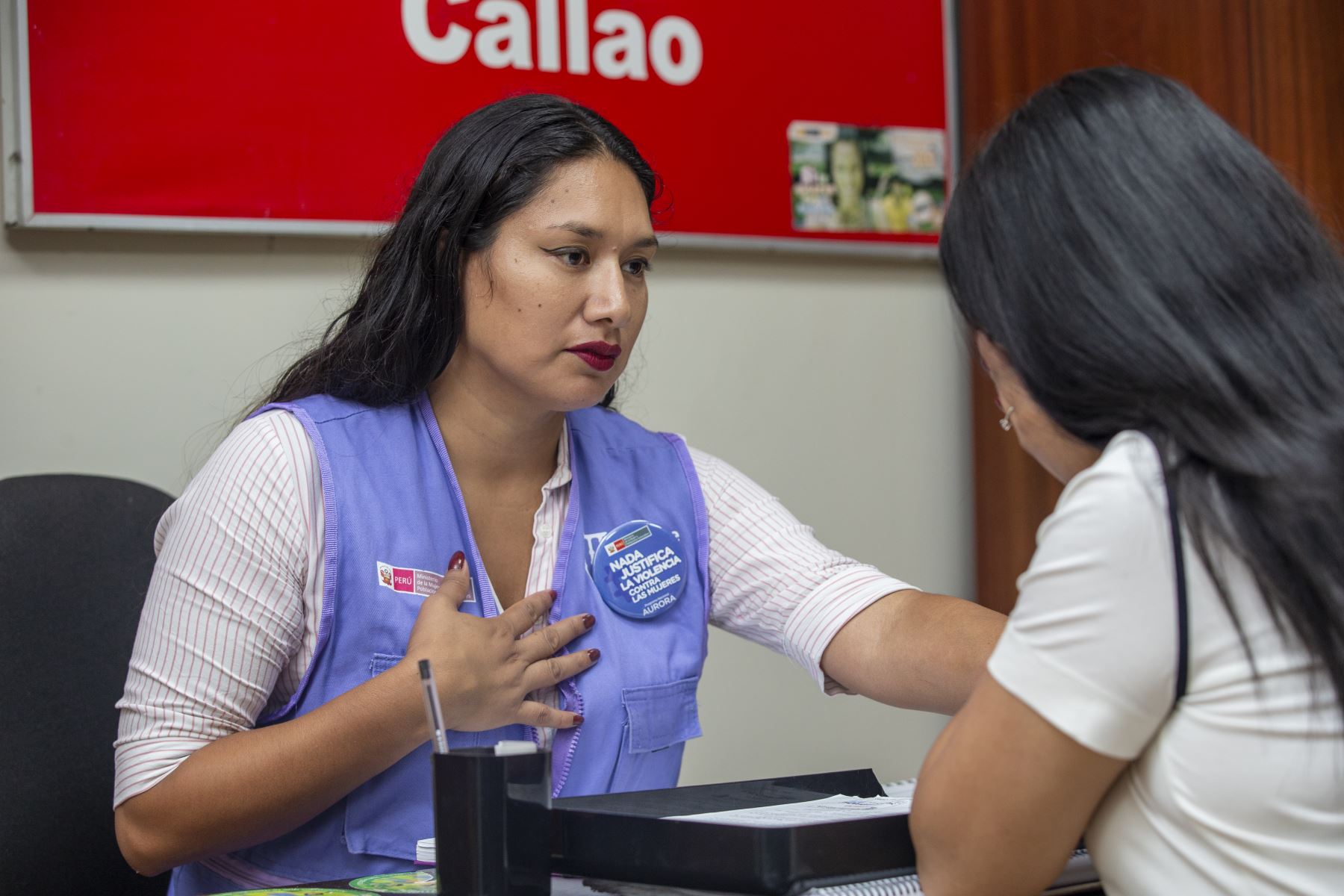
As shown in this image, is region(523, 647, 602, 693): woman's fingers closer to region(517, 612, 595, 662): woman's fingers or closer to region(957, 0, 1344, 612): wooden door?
region(517, 612, 595, 662): woman's fingers

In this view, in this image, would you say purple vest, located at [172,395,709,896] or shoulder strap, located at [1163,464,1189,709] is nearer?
shoulder strap, located at [1163,464,1189,709]

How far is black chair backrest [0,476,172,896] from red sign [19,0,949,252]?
54 cm

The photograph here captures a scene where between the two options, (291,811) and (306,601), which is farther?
(306,601)

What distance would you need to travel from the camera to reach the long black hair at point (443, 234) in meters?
1.36

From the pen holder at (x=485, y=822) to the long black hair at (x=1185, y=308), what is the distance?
42 centimetres

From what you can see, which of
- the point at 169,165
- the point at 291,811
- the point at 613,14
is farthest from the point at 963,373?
the point at 291,811

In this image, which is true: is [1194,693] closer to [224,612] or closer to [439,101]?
[224,612]

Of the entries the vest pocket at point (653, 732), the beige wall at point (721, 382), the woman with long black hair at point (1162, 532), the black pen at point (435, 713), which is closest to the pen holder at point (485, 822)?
the black pen at point (435, 713)

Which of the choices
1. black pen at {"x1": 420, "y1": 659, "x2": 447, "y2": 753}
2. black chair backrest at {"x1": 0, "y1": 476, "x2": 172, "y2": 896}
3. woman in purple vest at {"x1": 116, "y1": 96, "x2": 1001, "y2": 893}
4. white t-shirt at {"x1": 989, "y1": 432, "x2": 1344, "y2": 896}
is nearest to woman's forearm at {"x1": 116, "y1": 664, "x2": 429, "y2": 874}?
woman in purple vest at {"x1": 116, "y1": 96, "x2": 1001, "y2": 893}

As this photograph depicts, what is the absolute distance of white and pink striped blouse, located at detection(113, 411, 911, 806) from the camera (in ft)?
3.89

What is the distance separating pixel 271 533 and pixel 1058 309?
31.5 inches

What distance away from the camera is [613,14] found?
6.90ft

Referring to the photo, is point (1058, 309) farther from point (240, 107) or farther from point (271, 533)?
point (240, 107)

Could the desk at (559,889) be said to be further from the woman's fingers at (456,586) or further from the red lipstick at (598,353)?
the red lipstick at (598,353)
